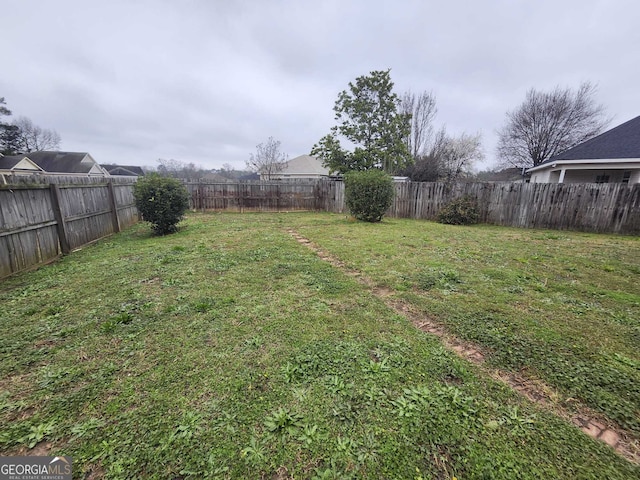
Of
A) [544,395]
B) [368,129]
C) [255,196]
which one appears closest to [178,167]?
[368,129]

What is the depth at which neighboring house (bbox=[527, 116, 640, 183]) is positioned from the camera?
10805 millimetres

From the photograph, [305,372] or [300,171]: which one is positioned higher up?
[300,171]

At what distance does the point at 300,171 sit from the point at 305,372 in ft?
101

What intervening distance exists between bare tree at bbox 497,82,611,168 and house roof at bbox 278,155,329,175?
19360 millimetres

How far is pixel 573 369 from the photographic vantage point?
80.4 inches

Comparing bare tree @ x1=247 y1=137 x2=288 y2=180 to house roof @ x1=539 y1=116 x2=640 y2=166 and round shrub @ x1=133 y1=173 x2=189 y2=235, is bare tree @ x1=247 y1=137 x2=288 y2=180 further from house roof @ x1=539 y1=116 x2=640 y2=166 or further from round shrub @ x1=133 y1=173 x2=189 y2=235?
house roof @ x1=539 y1=116 x2=640 y2=166

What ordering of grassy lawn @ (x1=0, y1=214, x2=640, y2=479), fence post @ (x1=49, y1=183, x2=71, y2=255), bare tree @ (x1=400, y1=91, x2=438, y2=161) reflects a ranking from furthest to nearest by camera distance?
1. bare tree @ (x1=400, y1=91, x2=438, y2=161)
2. fence post @ (x1=49, y1=183, x2=71, y2=255)
3. grassy lawn @ (x1=0, y1=214, x2=640, y2=479)

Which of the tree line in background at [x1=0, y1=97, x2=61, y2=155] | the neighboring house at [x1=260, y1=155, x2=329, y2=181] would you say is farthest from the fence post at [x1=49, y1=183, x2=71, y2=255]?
the tree line in background at [x1=0, y1=97, x2=61, y2=155]

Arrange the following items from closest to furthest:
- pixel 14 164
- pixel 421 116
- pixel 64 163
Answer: pixel 14 164, pixel 421 116, pixel 64 163

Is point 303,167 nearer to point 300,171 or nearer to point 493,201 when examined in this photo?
point 300,171

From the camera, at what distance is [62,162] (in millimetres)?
27875

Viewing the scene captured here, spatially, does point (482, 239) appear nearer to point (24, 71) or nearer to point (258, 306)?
→ point (258, 306)

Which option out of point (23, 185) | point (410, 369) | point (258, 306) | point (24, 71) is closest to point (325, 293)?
point (258, 306)

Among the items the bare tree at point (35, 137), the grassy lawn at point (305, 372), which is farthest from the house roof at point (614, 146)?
the bare tree at point (35, 137)
